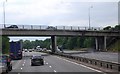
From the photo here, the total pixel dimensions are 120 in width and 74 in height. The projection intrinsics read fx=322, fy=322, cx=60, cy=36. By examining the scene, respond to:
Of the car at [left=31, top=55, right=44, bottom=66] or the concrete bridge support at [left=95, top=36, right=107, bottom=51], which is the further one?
the concrete bridge support at [left=95, top=36, right=107, bottom=51]

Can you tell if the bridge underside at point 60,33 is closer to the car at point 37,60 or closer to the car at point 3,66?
the car at point 37,60

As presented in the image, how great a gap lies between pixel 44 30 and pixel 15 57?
51.3 ft

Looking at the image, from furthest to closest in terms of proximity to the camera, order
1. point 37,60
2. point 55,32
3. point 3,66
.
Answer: point 55,32 < point 37,60 < point 3,66

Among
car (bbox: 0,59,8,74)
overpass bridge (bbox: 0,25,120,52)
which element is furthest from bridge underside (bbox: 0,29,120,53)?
car (bbox: 0,59,8,74)

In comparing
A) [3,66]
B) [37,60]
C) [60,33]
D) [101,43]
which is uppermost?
[60,33]

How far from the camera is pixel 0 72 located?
27078 mm

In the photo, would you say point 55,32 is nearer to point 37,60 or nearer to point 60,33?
point 60,33

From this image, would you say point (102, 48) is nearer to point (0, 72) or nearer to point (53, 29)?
point (53, 29)

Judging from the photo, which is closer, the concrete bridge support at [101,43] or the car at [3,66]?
the car at [3,66]

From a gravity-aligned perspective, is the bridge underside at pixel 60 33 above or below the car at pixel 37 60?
above

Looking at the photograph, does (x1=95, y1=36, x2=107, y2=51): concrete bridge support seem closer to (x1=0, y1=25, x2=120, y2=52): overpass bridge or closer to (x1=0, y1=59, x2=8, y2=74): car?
(x1=0, y1=25, x2=120, y2=52): overpass bridge

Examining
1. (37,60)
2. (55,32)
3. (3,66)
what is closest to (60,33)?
(55,32)

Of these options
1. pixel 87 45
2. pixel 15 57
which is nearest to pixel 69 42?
pixel 87 45

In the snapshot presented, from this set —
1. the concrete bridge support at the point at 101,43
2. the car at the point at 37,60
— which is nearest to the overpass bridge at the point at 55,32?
the concrete bridge support at the point at 101,43
